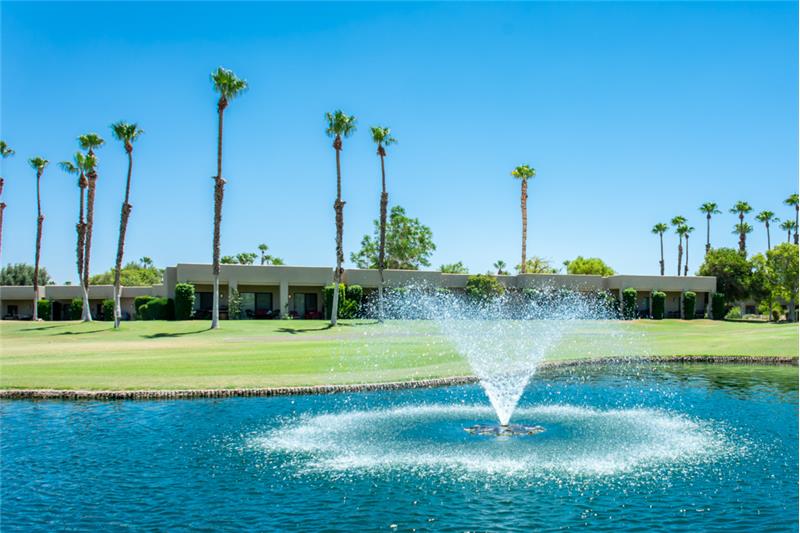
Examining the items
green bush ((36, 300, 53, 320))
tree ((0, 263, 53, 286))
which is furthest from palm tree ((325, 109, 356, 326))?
tree ((0, 263, 53, 286))

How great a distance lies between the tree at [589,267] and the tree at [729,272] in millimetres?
15477

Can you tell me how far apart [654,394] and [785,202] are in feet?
248

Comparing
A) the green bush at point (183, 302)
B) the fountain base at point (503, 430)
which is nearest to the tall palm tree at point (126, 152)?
the green bush at point (183, 302)

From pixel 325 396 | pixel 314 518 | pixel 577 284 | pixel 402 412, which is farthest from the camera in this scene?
pixel 577 284

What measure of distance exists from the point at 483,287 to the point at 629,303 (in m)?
13.5

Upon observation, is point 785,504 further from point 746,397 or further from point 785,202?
point 785,202

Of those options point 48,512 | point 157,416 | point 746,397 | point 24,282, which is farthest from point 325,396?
point 24,282

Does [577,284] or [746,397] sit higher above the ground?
[577,284]

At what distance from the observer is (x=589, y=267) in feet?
286

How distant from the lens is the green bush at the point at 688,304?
63125 millimetres

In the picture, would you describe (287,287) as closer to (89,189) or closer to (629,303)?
(89,189)

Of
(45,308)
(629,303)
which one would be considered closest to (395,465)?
(629,303)

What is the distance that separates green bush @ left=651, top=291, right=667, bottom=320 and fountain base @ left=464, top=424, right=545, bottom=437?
50422mm

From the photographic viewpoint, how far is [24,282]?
88.1 meters
